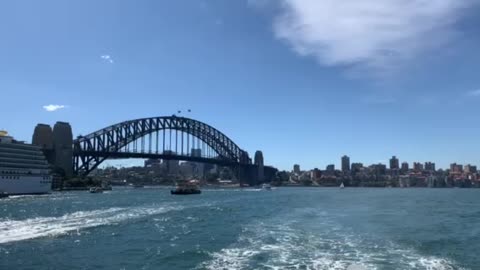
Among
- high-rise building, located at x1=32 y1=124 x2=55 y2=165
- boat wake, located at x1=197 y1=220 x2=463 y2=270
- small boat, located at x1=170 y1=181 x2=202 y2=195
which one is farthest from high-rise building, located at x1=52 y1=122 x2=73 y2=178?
boat wake, located at x1=197 y1=220 x2=463 y2=270

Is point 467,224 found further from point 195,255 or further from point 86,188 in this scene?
point 86,188

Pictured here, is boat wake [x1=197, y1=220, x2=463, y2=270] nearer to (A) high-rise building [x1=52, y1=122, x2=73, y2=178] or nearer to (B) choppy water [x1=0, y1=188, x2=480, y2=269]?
(B) choppy water [x1=0, y1=188, x2=480, y2=269]

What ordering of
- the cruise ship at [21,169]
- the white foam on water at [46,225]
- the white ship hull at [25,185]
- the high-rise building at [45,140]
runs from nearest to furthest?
the white foam on water at [46,225] → the white ship hull at [25,185] → the cruise ship at [21,169] → the high-rise building at [45,140]

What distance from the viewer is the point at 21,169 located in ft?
321

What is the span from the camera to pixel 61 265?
2208cm

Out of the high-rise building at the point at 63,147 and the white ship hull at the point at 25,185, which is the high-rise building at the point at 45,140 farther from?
the white ship hull at the point at 25,185

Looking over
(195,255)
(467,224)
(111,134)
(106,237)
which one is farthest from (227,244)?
(111,134)

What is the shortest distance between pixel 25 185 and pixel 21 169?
3.21 metres

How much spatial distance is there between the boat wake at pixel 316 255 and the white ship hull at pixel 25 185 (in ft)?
241

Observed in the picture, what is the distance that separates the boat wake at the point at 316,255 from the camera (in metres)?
A: 22.0

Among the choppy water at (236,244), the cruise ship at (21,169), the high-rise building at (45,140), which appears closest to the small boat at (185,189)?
the cruise ship at (21,169)

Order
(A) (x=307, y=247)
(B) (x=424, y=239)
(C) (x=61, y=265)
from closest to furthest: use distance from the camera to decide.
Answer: (C) (x=61, y=265) < (A) (x=307, y=247) < (B) (x=424, y=239)

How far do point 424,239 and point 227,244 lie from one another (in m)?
11.7

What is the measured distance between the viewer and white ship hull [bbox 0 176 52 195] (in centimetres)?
9275
